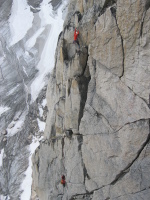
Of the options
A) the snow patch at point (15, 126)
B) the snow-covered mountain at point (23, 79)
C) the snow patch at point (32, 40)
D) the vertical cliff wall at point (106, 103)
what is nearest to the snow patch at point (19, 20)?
the snow-covered mountain at point (23, 79)

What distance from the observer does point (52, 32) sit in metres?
41.2

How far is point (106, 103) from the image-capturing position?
8.87 metres

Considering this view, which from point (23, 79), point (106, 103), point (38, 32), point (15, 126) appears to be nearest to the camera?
point (106, 103)

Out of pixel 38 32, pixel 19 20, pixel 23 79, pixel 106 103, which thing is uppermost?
pixel 19 20

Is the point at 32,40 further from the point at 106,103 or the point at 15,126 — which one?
the point at 106,103

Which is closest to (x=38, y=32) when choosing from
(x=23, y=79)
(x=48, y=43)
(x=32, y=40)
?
(x=32, y=40)

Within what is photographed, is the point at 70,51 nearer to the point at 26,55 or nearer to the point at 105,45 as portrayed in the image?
the point at 105,45

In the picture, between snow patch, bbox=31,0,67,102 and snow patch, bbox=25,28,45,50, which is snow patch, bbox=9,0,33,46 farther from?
snow patch, bbox=31,0,67,102

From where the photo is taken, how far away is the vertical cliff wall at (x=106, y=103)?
7.41 m

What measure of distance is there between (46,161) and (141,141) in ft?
28.8

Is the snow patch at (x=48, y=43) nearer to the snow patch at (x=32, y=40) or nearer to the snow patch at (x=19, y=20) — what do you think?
the snow patch at (x=32, y=40)

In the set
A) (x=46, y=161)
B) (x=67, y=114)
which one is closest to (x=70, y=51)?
(x=67, y=114)

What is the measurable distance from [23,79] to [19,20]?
1716 centimetres

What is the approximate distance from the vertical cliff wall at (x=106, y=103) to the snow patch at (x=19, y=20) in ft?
Answer: 111
